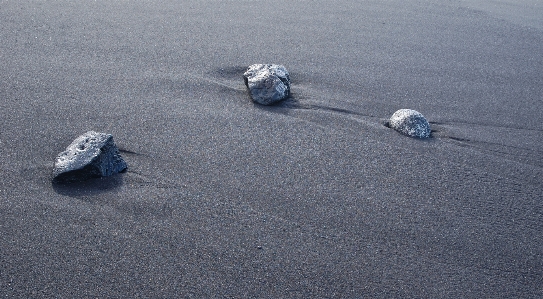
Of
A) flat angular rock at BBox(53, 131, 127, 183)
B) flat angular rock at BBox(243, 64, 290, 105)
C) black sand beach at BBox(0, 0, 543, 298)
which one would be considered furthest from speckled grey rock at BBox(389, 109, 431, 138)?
flat angular rock at BBox(53, 131, 127, 183)

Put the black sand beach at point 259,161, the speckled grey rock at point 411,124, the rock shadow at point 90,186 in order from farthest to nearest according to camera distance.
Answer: the speckled grey rock at point 411,124 < the rock shadow at point 90,186 < the black sand beach at point 259,161

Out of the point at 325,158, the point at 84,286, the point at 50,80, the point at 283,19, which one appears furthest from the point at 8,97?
the point at 283,19

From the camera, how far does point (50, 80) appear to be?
2.33m

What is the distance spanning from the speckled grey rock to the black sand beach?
5 centimetres

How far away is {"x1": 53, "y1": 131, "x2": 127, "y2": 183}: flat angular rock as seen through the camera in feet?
5.70

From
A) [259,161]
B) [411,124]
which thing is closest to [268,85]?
[259,161]

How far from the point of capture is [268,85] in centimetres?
233

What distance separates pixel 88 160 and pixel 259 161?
62 cm

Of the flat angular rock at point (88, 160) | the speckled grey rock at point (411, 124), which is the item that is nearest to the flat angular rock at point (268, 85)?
the speckled grey rock at point (411, 124)

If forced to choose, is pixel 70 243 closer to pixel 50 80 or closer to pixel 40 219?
pixel 40 219

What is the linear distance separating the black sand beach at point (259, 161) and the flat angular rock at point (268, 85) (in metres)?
0.06

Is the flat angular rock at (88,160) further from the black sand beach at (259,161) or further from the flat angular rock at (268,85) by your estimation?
the flat angular rock at (268,85)

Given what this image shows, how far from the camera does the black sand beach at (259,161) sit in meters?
1.52

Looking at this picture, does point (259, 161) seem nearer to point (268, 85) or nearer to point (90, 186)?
point (268, 85)
